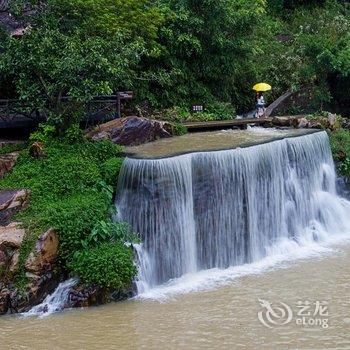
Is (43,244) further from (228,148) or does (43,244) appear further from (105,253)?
(228,148)

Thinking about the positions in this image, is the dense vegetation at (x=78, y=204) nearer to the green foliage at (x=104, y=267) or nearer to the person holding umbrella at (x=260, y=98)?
the green foliage at (x=104, y=267)

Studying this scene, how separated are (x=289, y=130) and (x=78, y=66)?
6.39 metres

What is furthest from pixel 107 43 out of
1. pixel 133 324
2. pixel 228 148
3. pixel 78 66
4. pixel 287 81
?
pixel 287 81

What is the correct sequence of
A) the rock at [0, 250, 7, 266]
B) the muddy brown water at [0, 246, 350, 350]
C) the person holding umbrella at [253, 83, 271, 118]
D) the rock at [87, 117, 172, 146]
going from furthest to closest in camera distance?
1. the person holding umbrella at [253, 83, 271, 118]
2. the rock at [87, 117, 172, 146]
3. the rock at [0, 250, 7, 266]
4. the muddy brown water at [0, 246, 350, 350]

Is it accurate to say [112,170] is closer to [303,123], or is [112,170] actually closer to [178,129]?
[178,129]

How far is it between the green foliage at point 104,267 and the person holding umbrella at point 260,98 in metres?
9.52

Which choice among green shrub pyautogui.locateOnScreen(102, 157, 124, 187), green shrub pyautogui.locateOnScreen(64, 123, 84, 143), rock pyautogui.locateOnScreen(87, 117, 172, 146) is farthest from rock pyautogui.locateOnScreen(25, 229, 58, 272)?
rock pyautogui.locateOnScreen(87, 117, 172, 146)

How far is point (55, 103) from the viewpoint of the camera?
14.4 meters

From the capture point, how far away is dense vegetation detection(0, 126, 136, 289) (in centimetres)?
1123

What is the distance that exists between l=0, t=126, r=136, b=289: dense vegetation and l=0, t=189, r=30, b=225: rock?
0.16 metres

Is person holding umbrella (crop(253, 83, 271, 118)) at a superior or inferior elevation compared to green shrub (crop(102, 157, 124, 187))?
superior

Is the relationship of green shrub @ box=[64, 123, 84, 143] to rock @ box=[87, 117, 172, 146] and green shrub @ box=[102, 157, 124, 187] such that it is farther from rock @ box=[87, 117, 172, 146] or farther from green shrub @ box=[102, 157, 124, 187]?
green shrub @ box=[102, 157, 124, 187]

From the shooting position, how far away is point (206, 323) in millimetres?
10078

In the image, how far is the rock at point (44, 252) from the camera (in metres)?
11.1
